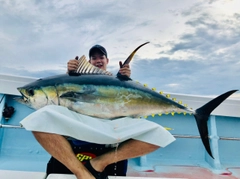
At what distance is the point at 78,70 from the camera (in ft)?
4.78

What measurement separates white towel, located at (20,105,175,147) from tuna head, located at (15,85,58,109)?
0.13 meters

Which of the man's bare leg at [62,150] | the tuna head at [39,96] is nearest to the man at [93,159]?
the man's bare leg at [62,150]

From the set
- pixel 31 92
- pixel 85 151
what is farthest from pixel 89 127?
pixel 31 92

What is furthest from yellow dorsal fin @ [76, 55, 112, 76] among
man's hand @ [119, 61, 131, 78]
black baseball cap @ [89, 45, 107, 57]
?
black baseball cap @ [89, 45, 107, 57]

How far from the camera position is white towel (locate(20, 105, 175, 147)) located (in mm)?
1120

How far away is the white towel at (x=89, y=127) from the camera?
112 centimetres

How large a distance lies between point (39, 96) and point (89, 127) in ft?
1.31

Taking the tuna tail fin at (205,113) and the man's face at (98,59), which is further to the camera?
the man's face at (98,59)

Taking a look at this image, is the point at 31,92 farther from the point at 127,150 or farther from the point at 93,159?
the point at 127,150

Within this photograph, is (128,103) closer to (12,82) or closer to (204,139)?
(204,139)

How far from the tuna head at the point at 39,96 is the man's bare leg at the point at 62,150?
249mm

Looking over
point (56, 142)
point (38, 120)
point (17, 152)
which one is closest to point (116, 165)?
point (56, 142)

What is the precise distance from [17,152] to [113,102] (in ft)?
5.20

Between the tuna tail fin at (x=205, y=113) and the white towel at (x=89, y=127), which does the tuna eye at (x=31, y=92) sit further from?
the tuna tail fin at (x=205, y=113)
